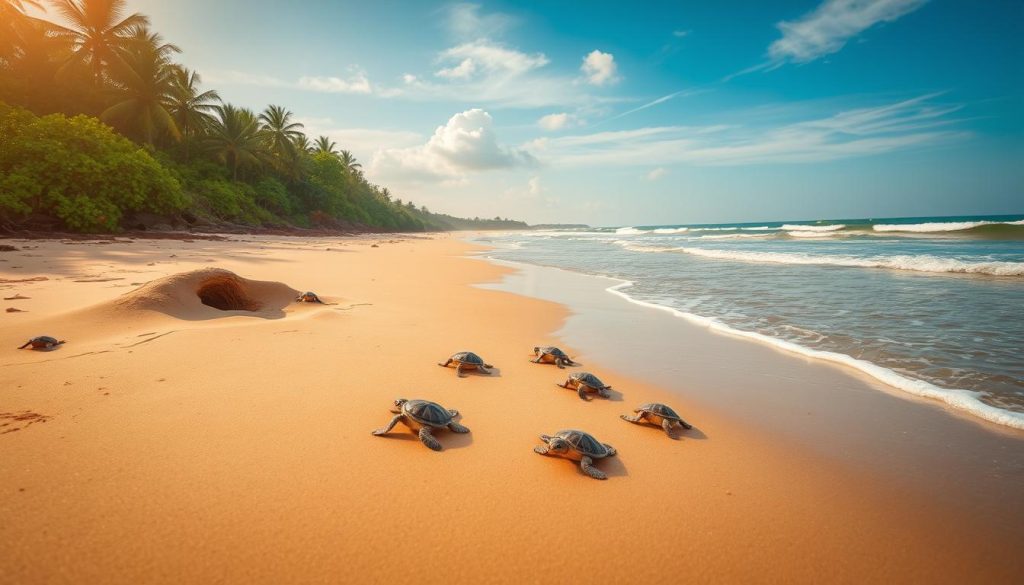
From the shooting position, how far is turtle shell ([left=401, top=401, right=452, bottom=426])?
3285 mm

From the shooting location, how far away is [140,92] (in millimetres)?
30969

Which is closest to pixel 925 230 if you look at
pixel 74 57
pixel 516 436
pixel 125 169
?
pixel 516 436

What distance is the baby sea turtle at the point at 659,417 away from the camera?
370cm

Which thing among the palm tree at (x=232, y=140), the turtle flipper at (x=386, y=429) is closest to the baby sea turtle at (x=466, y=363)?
the turtle flipper at (x=386, y=429)

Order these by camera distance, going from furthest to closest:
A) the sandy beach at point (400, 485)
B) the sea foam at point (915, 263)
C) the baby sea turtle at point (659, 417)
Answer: the sea foam at point (915, 263), the baby sea turtle at point (659, 417), the sandy beach at point (400, 485)

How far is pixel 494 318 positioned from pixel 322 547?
6.27 metres

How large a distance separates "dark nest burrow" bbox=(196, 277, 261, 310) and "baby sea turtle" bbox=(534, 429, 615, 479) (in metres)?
7.14

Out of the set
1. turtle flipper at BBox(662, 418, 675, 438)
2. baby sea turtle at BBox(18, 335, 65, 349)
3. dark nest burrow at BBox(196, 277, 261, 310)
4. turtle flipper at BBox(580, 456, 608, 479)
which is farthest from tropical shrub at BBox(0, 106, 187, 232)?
turtle flipper at BBox(662, 418, 675, 438)

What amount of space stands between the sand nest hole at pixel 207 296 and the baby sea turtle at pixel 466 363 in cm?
396

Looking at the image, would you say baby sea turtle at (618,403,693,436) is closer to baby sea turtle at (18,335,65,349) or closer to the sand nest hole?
the sand nest hole

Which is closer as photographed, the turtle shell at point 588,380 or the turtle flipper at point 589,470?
the turtle flipper at point 589,470

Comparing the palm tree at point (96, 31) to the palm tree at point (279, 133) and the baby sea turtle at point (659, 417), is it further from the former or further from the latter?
the baby sea turtle at point (659, 417)

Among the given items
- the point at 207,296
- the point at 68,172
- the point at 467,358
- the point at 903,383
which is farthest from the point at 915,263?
the point at 68,172

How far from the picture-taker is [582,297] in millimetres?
11055
